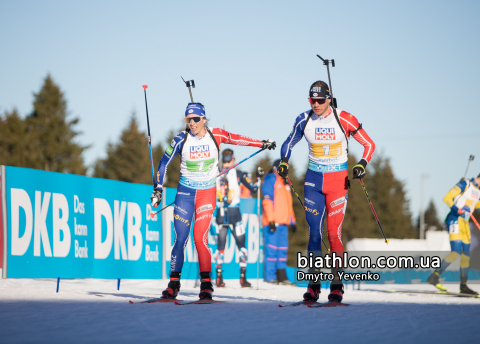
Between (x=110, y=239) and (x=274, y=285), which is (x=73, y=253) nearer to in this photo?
(x=110, y=239)

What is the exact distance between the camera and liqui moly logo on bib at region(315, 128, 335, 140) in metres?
6.95

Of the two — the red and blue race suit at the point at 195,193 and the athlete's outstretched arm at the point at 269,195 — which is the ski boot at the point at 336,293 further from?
the athlete's outstretched arm at the point at 269,195

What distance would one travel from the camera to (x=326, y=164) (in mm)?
6961

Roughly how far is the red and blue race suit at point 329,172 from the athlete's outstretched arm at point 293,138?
0.10m

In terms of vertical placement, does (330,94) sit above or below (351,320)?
above

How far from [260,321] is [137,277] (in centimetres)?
705

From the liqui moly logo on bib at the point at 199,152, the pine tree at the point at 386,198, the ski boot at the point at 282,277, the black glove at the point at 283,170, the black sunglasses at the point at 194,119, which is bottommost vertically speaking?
the ski boot at the point at 282,277

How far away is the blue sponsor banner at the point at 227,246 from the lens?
41.5 ft

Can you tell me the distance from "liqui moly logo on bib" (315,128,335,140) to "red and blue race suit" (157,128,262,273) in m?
1.23

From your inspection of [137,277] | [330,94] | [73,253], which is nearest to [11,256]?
[73,253]

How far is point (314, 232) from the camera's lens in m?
6.97

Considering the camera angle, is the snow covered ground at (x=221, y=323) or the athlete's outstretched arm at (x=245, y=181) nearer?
the snow covered ground at (x=221, y=323)

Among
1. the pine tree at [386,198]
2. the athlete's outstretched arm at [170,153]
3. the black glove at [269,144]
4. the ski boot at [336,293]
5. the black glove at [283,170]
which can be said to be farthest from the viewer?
the pine tree at [386,198]

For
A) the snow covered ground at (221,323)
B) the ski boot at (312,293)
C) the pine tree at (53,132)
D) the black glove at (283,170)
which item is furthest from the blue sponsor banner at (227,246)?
the pine tree at (53,132)
